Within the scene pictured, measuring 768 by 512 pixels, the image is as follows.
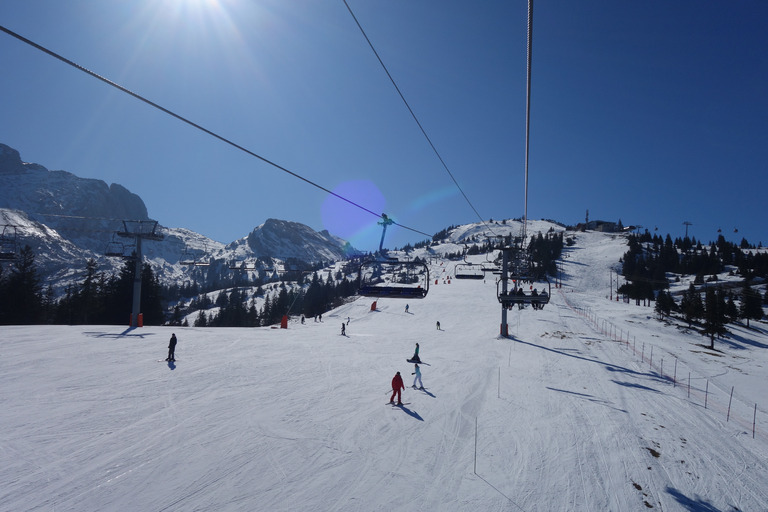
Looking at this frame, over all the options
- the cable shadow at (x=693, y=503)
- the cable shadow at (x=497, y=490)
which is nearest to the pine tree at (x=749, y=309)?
the cable shadow at (x=693, y=503)

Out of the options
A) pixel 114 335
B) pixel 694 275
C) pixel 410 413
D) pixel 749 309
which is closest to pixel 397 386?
pixel 410 413

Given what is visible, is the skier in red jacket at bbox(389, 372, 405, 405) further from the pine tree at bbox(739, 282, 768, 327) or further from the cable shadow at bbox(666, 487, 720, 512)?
the pine tree at bbox(739, 282, 768, 327)

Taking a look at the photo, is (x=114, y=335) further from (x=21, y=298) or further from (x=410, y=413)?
(x=21, y=298)

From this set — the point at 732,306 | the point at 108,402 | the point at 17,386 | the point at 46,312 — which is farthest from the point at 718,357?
the point at 46,312

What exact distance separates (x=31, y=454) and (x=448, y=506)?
443 inches

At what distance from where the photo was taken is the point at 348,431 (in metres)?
12.4

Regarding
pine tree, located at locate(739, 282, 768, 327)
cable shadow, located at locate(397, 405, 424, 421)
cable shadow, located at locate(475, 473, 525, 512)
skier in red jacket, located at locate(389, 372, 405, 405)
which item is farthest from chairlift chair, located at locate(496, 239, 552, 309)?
pine tree, located at locate(739, 282, 768, 327)

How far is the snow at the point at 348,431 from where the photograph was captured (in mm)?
9047

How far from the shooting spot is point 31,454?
9625 mm

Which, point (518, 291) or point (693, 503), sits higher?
point (518, 291)

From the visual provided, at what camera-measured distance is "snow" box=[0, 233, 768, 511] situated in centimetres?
905

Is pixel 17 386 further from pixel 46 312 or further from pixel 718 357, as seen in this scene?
pixel 718 357

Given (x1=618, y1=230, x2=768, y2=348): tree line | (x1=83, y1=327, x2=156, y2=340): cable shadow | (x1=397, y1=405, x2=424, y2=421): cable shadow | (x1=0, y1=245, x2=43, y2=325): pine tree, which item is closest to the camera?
(x1=397, y1=405, x2=424, y2=421): cable shadow

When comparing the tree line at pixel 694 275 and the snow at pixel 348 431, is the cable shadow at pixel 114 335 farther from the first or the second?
the tree line at pixel 694 275
